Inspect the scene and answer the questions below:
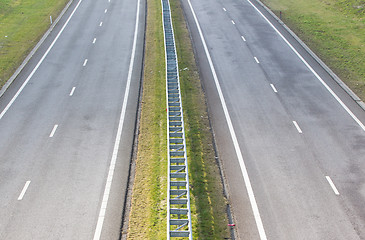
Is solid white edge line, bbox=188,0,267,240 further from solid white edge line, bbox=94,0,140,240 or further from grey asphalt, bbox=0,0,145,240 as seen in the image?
solid white edge line, bbox=94,0,140,240

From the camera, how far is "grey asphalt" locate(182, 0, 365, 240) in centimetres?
1727

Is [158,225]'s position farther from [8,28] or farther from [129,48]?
[8,28]

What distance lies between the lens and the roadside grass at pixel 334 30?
31641 mm

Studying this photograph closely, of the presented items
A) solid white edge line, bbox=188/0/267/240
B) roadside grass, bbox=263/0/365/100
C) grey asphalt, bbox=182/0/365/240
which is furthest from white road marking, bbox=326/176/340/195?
roadside grass, bbox=263/0/365/100

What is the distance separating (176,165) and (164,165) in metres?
1.34

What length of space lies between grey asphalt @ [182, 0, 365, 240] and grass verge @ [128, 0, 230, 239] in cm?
63

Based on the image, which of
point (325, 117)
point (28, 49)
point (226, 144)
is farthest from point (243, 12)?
point (226, 144)

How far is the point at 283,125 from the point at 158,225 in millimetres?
9949

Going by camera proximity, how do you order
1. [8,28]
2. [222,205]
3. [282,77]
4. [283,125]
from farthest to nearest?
1. [8,28]
2. [282,77]
3. [283,125]
4. [222,205]

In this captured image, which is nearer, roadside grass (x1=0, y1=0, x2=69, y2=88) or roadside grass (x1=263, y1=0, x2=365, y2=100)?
roadside grass (x1=263, y1=0, x2=365, y2=100)

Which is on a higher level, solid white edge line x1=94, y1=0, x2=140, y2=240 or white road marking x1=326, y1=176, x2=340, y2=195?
white road marking x1=326, y1=176, x2=340, y2=195

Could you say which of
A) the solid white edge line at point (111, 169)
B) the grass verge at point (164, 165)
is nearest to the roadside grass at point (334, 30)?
the grass verge at point (164, 165)

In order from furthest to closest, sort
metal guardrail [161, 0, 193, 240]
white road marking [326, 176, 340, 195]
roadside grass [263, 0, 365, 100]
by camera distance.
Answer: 1. roadside grass [263, 0, 365, 100]
2. white road marking [326, 176, 340, 195]
3. metal guardrail [161, 0, 193, 240]

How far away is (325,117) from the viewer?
24938 mm
